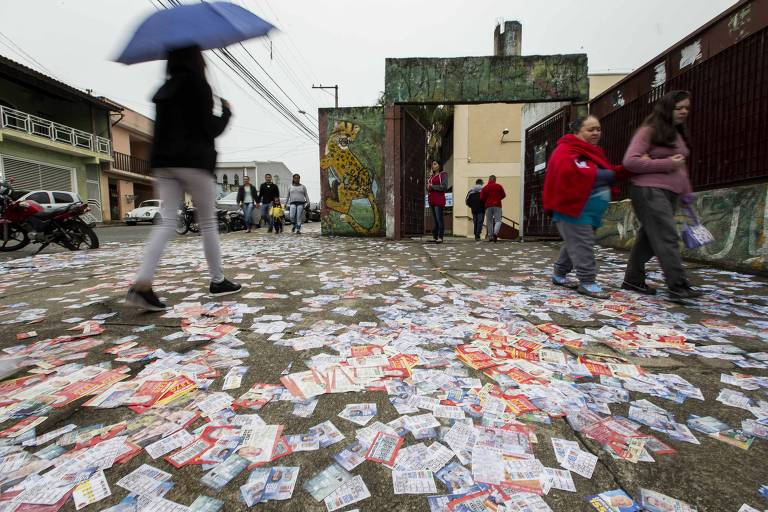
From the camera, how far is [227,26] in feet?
7.63

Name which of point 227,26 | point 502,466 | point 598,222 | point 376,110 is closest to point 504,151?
point 376,110

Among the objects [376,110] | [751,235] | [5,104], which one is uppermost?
[5,104]

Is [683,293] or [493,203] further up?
[493,203]

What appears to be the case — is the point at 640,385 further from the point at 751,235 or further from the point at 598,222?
the point at 751,235

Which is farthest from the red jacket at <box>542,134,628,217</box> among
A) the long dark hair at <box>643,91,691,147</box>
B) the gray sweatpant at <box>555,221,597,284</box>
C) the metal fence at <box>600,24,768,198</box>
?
the metal fence at <box>600,24,768,198</box>

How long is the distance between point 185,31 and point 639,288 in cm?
368

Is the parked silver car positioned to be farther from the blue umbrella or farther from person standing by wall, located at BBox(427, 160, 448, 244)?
the blue umbrella

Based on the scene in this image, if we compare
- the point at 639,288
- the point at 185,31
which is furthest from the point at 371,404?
the point at 639,288

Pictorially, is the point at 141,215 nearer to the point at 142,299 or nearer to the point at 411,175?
the point at 411,175

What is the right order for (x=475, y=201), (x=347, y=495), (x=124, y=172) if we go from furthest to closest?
Result: (x=124, y=172)
(x=475, y=201)
(x=347, y=495)

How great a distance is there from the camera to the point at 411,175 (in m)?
9.66

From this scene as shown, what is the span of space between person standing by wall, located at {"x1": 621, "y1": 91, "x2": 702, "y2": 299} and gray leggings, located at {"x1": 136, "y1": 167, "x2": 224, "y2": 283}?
10.2ft

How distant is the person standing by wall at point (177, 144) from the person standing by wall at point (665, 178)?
3058 mm

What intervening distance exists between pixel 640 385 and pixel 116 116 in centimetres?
2883
